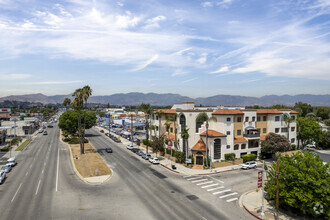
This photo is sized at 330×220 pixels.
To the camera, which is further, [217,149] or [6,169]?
[217,149]

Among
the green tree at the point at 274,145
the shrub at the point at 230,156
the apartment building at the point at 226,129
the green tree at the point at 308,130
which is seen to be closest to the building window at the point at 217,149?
the apartment building at the point at 226,129

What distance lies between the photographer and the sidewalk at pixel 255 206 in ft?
85.9

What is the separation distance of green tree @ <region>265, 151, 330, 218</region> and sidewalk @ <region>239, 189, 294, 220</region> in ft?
7.71

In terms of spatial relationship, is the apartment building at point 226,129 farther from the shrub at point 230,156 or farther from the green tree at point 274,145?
the green tree at point 274,145

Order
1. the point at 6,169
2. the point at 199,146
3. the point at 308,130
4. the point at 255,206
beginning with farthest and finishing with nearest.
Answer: the point at 308,130, the point at 199,146, the point at 6,169, the point at 255,206

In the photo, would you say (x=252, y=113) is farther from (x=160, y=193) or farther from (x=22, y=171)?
(x=22, y=171)

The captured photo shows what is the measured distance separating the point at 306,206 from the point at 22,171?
160 ft

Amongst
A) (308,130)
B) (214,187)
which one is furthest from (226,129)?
(308,130)

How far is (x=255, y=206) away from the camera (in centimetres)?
2875

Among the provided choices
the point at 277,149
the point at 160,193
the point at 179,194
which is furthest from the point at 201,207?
the point at 277,149

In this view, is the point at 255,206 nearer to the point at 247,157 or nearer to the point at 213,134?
the point at 213,134

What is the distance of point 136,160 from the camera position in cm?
5628

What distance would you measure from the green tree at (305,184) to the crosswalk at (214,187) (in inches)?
258

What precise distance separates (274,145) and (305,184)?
32.3 m
